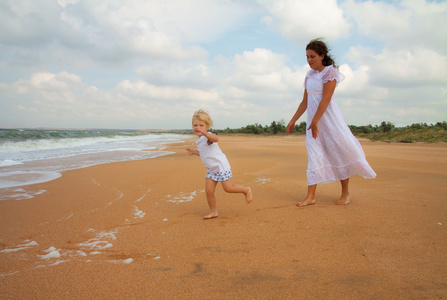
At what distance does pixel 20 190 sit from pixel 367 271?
16.4 feet

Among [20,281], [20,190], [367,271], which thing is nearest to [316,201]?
[367,271]

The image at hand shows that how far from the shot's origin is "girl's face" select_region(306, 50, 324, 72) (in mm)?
3373

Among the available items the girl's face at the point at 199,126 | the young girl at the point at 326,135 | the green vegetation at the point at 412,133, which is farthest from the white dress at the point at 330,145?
the green vegetation at the point at 412,133

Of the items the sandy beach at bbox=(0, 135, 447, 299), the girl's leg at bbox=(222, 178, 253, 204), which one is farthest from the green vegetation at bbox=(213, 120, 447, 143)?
the girl's leg at bbox=(222, 178, 253, 204)

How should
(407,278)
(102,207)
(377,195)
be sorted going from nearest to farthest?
1. (407,278)
2. (102,207)
3. (377,195)

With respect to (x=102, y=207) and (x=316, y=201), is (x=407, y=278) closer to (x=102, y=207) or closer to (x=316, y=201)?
(x=316, y=201)

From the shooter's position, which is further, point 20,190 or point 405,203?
point 20,190

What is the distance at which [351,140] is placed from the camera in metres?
3.40

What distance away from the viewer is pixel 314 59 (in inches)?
133

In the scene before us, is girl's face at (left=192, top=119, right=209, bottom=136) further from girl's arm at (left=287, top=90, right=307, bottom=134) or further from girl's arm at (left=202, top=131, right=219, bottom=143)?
girl's arm at (left=287, top=90, right=307, bottom=134)

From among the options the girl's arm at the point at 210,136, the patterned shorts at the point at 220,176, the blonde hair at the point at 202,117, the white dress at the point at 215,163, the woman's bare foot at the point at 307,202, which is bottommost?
the woman's bare foot at the point at 307,202

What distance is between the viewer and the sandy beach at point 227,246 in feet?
5.34

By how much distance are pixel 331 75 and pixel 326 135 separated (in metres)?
0.74

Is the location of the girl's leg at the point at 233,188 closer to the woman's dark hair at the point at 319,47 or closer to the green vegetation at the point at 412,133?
the woman's dark hair at the point at 319,47
